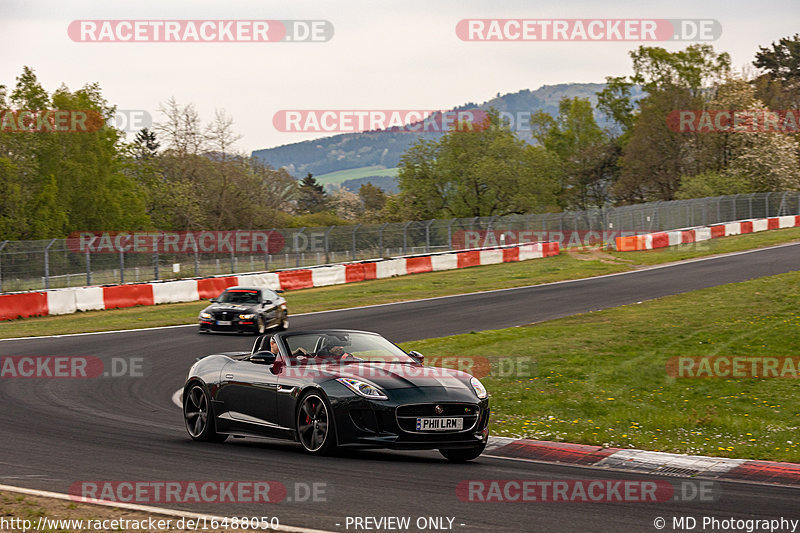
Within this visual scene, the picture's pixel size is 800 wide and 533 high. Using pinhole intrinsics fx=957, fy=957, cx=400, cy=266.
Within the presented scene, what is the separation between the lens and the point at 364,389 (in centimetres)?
916

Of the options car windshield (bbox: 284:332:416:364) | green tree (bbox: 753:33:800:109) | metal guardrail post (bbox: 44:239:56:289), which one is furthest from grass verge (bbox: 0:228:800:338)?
green tree (bbox: 753:33:800:109)

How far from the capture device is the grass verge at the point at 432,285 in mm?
27328

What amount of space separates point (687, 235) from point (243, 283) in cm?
2364

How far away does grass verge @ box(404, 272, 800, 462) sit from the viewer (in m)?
10.7

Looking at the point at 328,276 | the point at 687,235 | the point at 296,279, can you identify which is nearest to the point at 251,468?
the point at 296,279

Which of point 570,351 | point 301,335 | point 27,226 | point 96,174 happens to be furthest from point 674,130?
point 301,335

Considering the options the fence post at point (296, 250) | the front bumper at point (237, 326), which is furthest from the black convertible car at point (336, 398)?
the fence post at point (296, 250)

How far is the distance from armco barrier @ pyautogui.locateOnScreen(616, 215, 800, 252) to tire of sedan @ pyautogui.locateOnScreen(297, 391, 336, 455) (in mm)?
38386

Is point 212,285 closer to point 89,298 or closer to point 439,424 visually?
point 89,298

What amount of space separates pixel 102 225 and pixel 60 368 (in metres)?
54.6

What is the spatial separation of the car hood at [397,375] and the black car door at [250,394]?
64 centimetres

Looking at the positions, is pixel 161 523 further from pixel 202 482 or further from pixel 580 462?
pixel 580 462

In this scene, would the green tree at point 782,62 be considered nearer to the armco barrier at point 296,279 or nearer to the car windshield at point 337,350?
the armco barrier at point 296,279

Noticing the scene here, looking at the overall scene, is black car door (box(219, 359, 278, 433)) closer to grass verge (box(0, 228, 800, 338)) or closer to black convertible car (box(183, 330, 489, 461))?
black convertible car (box(183, 330, 489, 461))
